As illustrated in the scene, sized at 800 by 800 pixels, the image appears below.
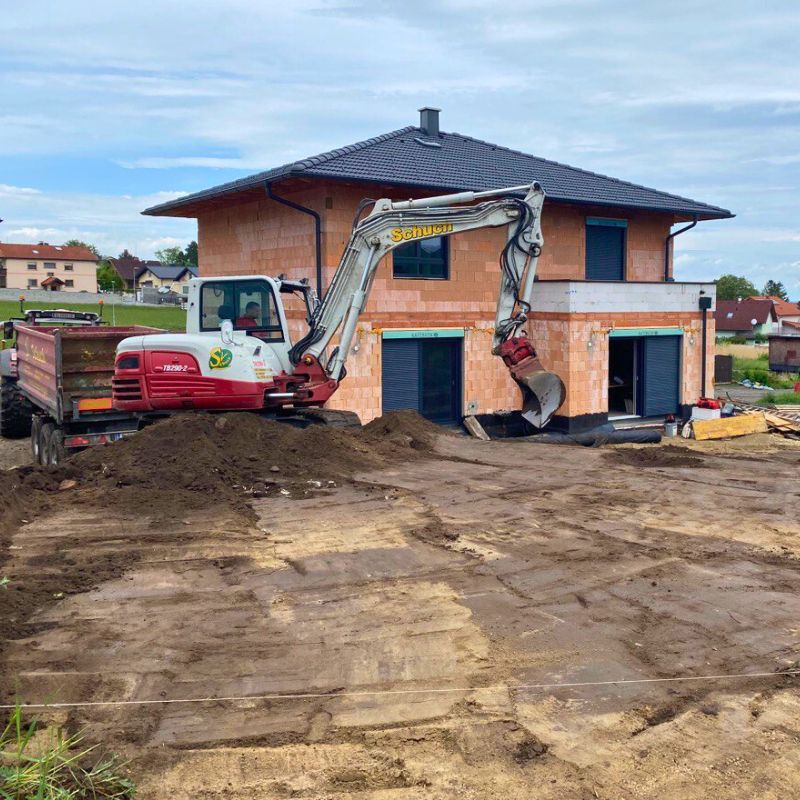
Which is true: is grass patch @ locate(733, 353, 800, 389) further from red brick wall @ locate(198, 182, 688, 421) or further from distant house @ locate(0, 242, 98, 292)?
distant house @ locate(0, 242, 98, 292)

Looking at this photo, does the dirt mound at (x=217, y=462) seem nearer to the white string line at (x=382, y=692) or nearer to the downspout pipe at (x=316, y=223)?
the white string line at (x=382, y=692)

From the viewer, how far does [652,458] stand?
15773mm

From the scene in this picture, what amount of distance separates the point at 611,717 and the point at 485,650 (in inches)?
53.1

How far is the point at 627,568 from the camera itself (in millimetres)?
9484

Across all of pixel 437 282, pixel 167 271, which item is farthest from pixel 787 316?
pixel 437 282

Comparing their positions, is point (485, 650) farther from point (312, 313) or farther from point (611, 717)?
point (312, 313)

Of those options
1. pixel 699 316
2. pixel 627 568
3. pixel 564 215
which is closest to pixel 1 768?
pixel 627 568

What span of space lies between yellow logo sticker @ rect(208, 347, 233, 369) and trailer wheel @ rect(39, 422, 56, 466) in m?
3.34

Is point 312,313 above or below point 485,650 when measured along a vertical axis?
above

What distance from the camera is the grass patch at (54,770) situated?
4992mm

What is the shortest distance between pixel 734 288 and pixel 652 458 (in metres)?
121

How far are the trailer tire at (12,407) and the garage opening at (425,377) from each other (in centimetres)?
749

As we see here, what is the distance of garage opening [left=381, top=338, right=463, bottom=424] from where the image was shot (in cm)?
2008

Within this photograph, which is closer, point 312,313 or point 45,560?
point 45,560
